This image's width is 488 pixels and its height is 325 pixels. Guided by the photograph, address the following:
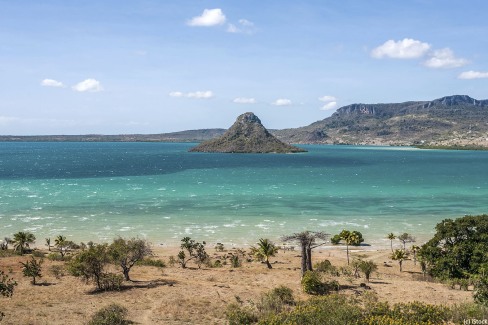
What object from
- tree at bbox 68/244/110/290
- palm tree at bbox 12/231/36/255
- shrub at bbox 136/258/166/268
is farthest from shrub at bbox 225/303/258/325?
palm tree at bbox 12/231/36/255

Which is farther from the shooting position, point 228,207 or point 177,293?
point 228,207

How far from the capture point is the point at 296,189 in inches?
4429

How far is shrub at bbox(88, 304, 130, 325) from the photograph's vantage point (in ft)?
82.0

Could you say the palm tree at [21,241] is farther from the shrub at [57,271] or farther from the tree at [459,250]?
the tree at [459,250]

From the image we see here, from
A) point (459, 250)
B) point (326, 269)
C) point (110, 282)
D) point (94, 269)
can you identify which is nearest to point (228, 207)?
point (326, 269)

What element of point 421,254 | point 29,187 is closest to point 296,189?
point 421,254

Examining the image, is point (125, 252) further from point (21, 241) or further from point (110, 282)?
point (21, 241)

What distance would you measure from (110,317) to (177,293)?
9.16 metres

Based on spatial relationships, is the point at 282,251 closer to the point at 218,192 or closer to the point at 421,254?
the point at 421,254

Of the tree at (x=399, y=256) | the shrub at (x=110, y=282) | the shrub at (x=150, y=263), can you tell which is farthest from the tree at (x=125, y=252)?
the tree at (x=399, y=256)

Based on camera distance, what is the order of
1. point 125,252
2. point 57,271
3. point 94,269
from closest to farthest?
Answer: point 94,269 < point 125,252 < point 57,271

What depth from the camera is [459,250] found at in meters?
41.2

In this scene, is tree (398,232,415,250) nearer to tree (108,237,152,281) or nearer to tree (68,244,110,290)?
tree (108,237,152,281)

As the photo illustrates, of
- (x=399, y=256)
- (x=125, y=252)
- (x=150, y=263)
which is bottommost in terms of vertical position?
(x=399, y=256)
